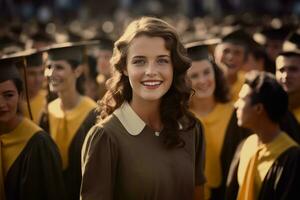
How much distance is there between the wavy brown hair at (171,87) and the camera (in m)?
3.63

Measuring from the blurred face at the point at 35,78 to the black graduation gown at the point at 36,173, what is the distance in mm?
2023

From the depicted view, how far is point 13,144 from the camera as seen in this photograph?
14.5 ft

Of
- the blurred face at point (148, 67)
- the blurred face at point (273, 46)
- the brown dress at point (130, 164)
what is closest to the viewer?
the brown dress at point (130, 164)

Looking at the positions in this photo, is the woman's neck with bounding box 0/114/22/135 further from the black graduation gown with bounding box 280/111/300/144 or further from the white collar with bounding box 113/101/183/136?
the black graduation gown with bounding box 280/111/300/144

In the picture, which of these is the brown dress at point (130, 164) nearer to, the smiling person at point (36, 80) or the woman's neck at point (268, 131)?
the woman's neck at point (268, 131)

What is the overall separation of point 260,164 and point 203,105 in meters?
2.00

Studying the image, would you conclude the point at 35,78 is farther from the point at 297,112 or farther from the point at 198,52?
the point at 297,112

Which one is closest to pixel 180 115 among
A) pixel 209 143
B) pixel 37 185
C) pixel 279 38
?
pixel 37 185

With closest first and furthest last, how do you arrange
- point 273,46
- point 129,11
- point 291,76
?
1. point 291,76
2. point 273,46
3. point 129,11

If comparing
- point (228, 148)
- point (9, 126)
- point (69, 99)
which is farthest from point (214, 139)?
point (9, 126)

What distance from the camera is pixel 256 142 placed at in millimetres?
4316

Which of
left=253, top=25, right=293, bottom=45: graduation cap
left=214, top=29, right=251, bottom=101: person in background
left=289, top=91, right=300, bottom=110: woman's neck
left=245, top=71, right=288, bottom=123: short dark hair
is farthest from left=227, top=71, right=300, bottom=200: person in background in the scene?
left=253, top=25, right=293, bottom=45: graduation cap

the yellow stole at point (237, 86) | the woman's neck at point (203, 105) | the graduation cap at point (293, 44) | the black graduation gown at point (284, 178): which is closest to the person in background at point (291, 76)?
the graduation cap at point (293, 44)

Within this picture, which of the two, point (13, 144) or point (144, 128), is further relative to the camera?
point (13, 144)
